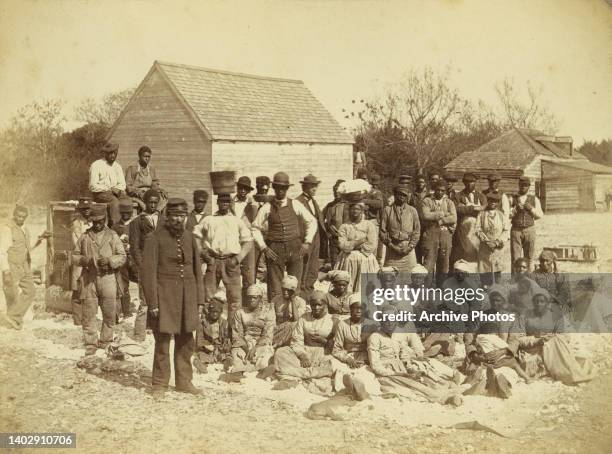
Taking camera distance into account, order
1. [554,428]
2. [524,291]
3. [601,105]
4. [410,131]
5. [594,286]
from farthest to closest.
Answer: [410,131]
[601,105]
[594,286]
[524,291]
[554,428]

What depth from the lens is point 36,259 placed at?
41.5 feet

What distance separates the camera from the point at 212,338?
671 centimetres

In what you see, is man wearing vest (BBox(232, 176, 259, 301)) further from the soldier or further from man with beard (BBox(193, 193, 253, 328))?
the soldier

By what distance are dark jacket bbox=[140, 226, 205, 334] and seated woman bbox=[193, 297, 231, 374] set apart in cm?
74

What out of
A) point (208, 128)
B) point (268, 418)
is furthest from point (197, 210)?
point (208, 128)

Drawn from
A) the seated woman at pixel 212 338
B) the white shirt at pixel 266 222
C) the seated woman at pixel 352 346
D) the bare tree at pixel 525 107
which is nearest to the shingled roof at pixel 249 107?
the bare tree at pixel 525 107

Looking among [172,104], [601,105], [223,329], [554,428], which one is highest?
[172,104]

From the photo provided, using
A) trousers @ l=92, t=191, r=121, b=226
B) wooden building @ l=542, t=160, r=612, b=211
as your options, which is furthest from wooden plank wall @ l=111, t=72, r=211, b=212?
wooden building @ l=542, t=160, r=612, b=211

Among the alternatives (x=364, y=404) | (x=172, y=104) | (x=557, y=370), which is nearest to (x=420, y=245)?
(x=557, y=370)

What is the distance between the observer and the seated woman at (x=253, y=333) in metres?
6.54

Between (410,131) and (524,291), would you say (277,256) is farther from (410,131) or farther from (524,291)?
(410,131)

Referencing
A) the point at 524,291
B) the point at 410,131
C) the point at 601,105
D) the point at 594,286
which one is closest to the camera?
the point at 524,291

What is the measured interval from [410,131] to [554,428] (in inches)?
361

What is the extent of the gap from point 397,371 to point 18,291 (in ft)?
14.7
